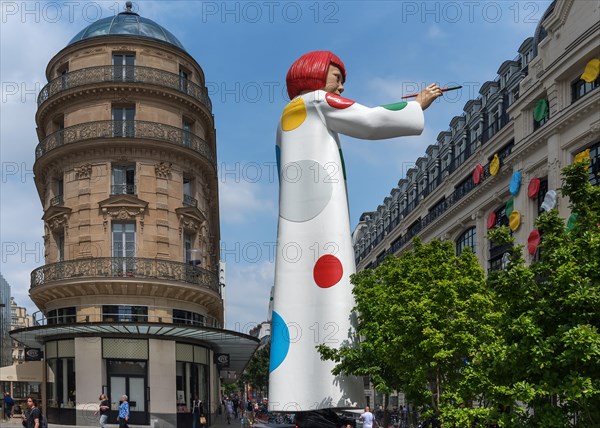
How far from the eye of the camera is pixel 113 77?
32.3 m

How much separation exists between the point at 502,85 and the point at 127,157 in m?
21.8

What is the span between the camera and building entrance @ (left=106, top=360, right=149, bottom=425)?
29984 mm

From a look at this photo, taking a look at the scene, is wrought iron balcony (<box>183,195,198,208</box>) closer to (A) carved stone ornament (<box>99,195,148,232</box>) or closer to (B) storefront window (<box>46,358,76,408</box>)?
(A) carved stone ornament (<box>99,195,148,232</box>)

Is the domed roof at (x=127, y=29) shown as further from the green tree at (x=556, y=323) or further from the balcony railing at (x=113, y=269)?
the green tree at (x=556, y=323)

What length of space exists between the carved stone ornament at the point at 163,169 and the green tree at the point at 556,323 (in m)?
22.4

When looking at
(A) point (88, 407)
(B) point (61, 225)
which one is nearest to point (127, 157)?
(B) point (61, 225)

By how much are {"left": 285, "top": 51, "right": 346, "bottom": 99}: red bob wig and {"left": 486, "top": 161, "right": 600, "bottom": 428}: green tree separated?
5.40m

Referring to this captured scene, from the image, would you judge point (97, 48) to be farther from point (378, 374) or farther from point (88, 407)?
point (378, 374)

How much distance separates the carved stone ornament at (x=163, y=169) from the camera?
32219 mm

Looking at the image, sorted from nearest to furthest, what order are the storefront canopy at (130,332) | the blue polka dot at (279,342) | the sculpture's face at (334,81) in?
1. the blue polka dot at (279,342)
2. the sculpture's face at (334,81)
3. the storefront canopy at (130,332)

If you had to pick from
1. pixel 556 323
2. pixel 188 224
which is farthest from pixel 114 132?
pixel 556 323

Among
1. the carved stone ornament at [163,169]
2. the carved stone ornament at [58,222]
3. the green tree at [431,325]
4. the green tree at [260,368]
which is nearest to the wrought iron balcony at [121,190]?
the carved stone ornament at [163,169]

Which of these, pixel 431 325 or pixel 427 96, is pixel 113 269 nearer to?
pixel 431 325

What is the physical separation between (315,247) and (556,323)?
4997 millimetres
